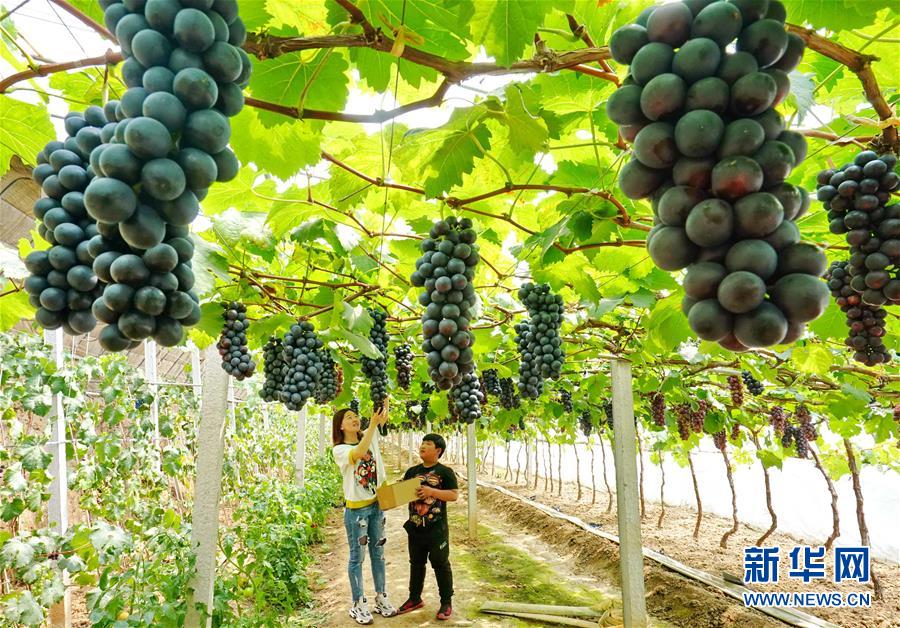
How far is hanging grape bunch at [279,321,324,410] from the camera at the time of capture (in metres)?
4.27

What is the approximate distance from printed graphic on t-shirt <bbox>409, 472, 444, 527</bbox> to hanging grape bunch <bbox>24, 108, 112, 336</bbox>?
605 cm

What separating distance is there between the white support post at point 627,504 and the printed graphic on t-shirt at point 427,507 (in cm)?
222

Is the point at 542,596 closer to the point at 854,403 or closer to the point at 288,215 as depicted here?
the point at 854,403

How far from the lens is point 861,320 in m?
2.16

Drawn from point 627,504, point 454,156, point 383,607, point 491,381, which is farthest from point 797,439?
point 454,156

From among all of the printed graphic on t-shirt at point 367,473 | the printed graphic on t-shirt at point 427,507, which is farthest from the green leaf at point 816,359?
the printed graphic on t-shirt at point 367,473

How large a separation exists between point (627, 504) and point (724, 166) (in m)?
5.87

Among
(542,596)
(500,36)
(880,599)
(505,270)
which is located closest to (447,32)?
(500,36)

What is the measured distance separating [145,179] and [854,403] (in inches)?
333

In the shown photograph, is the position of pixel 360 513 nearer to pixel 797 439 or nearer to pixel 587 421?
pixel 587 421

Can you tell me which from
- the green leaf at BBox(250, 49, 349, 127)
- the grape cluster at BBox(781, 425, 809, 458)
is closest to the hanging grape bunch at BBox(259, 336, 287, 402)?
the green leaf at BBox(250, 49, 349, 127)

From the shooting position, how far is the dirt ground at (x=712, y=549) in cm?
701

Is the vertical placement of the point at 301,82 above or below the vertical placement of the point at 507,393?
above

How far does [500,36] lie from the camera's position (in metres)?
1.35
